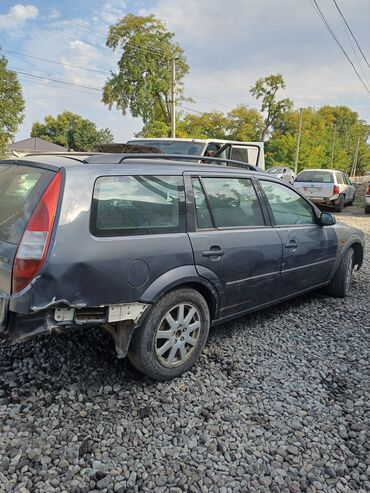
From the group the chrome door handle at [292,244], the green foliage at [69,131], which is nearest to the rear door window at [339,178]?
the chrome door handle at [292,244]

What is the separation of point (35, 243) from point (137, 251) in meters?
0.62

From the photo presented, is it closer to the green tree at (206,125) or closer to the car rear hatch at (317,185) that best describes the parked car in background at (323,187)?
the car rear hatch at (317,185)

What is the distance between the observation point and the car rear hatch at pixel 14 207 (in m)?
2.31

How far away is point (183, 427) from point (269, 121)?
45467 millimetres

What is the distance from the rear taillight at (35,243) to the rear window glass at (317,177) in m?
13.0

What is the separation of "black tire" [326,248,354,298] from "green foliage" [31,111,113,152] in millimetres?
74272

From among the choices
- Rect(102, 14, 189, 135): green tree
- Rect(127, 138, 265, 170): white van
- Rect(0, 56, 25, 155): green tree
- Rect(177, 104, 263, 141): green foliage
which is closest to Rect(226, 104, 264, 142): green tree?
Rect(177, 104, 263, 141): green foliage

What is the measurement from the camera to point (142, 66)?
115 feet

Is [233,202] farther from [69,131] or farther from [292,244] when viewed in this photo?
[69,131]

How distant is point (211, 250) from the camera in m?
2.99

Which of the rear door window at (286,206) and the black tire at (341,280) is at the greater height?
the rear door window at (286,206)

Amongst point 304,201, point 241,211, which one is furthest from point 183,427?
point 304,201

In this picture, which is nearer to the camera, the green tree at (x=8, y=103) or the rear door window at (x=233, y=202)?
the rear door window at (x=233, y=202)

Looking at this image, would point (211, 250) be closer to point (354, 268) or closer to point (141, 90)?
point (354, 268)
